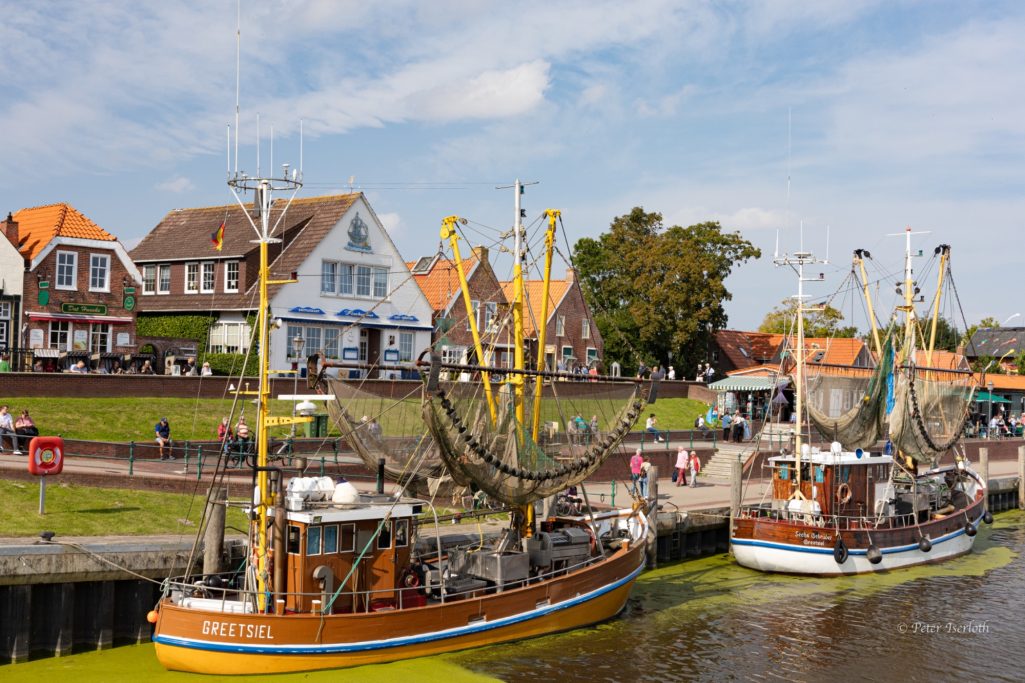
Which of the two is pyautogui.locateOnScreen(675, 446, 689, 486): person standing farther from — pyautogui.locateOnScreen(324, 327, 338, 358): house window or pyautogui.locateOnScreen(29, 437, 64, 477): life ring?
pyautogui.locateOnScreen(29, 437, 64, 477): life ring

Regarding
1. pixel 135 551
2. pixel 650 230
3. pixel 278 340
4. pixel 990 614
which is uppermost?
pixel 650 230

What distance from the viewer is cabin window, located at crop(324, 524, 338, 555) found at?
63.1 feet

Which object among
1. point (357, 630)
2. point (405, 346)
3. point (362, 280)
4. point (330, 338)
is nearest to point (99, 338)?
point (330, 338)

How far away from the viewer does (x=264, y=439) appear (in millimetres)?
19531

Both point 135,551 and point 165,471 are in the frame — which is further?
point 165,471

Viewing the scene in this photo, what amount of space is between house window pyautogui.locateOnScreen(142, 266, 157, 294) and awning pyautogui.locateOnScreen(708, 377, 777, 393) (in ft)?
101

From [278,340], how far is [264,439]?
97.1ft

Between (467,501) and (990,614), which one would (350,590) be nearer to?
(467,501)

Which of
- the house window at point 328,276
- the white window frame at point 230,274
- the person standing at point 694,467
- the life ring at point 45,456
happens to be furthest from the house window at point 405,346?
the life ring at point 45,456

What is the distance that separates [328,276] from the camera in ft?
168

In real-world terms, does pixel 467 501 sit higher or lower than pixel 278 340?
lower

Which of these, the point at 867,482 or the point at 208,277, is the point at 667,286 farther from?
the point at 867,482

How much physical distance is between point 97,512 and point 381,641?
8287 mm

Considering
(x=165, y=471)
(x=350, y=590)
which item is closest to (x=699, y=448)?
(x=165, y=471)
